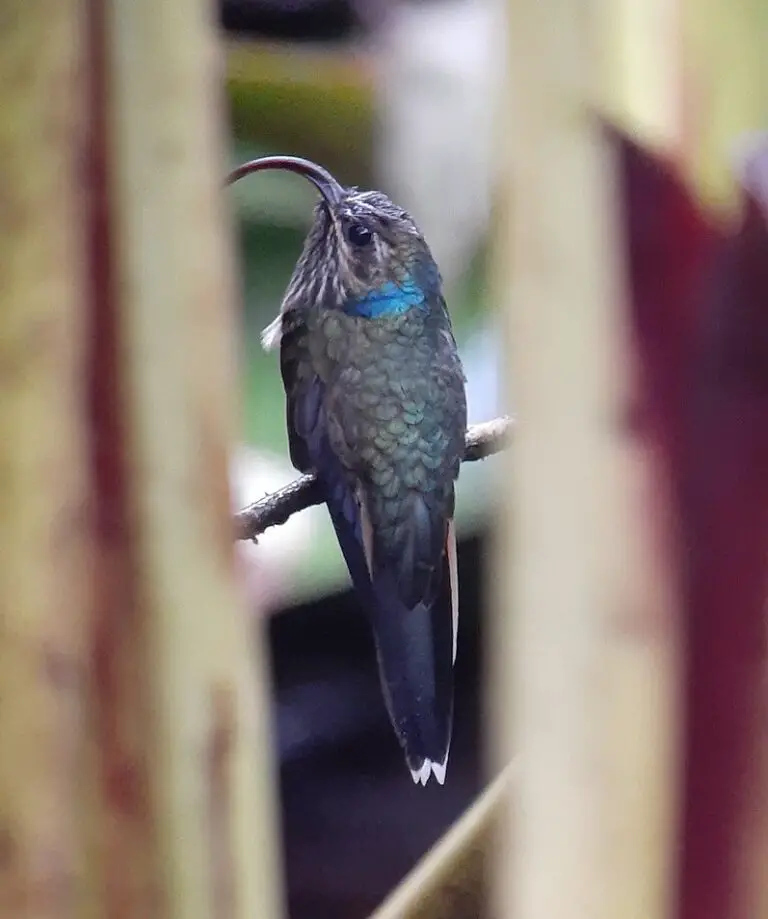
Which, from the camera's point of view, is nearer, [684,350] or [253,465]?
[684,350]

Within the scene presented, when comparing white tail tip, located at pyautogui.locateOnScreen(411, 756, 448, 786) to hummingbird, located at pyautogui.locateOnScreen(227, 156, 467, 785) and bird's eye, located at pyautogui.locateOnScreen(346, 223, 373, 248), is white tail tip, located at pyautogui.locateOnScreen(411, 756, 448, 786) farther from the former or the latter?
bird's eye, located at pyautogui.locateOnScreen(346, 223, 373, 248)

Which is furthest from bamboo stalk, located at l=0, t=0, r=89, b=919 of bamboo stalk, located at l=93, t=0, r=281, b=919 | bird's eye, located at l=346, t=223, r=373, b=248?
bird's eye, located at l=346, t=223, r=373, b=248

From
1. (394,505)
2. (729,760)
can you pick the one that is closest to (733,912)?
(729,760)

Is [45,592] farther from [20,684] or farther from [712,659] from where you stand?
[712,659]

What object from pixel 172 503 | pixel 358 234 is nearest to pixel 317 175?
pixel 358 234

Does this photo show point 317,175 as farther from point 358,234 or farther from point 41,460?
point 41,460

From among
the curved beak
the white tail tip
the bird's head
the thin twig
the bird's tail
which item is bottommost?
the white tail tip
